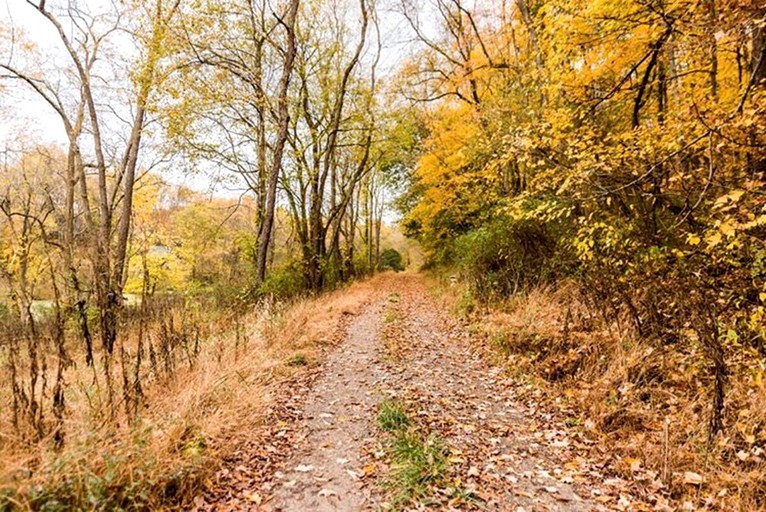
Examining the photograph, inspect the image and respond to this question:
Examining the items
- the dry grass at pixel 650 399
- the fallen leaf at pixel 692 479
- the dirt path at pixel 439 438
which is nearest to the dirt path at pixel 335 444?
the dirt path at pixel 439 438

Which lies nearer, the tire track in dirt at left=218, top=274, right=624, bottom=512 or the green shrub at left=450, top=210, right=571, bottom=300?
the tire track in dirt at left=218, top=274, right=624, bottom=512

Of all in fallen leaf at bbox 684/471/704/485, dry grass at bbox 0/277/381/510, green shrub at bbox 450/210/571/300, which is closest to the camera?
dry grass at bbox 0/277/381/510

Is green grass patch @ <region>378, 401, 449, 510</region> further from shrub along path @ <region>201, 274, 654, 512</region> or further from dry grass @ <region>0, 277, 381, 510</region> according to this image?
dry grass @ <region>0, 277, 381, 510</region>

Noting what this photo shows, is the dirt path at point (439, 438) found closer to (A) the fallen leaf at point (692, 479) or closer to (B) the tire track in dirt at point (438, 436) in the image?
(B) the tire track in dirt at point (438, 436)

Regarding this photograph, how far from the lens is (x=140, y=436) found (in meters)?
2.97

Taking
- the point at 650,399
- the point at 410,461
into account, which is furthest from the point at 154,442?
the point at 650,399

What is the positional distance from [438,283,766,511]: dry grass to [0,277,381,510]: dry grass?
3.55 meters

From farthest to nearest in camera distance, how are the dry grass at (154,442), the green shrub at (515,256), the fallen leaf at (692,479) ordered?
the green shrub at (515,256) → the fallen leaf at (692,479) → the dry grass at (154,442)

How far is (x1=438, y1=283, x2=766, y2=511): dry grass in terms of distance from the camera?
9.68 feet

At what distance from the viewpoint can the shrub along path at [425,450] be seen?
2.92 m

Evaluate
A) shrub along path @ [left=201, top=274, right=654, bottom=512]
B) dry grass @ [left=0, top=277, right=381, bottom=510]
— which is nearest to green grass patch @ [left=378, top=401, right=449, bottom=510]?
shrub along path @ [left=201, top=274, right=654, bottom=512]

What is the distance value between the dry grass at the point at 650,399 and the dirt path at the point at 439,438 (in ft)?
1.41

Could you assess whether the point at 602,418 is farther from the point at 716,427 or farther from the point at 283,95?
the point at 283,95

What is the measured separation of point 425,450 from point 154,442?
2.31 meters
